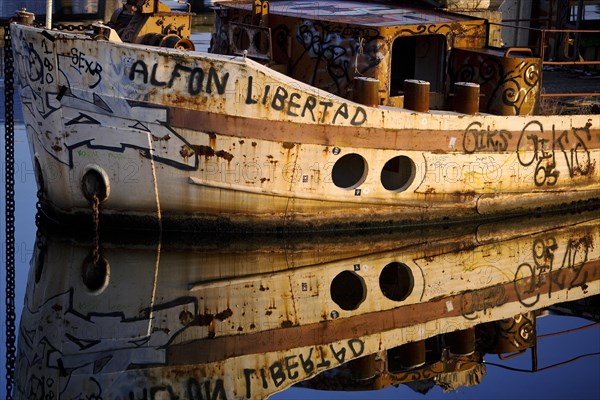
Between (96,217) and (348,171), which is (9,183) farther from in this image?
(348,171)

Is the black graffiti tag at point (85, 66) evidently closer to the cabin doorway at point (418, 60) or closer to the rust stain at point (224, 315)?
the rust stain at point (224, 315)

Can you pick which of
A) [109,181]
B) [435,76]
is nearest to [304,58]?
[435,76]

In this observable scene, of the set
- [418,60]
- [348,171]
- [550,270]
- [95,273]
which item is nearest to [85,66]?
[95,273]

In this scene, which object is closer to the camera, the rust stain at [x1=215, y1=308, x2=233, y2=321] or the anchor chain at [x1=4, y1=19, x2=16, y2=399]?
the rust stain at [x1=215, y1=308, x2=233, y2=321]

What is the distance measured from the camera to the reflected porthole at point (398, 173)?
1542 centimetres

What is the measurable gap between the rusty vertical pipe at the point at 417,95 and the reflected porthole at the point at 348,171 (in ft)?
2.73

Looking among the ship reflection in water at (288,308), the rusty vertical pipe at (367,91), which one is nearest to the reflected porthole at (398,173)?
the ship reflection in water at (288,308)

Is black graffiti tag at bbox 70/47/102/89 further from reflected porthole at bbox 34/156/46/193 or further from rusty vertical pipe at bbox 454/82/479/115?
rusty vertical pipe at bbox 454/82/479/115

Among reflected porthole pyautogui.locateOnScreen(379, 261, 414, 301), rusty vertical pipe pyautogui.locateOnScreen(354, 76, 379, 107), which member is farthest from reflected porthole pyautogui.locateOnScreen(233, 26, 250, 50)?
reflected porthole pyautogui.locateOnScreen(379, 261, 414, 301)

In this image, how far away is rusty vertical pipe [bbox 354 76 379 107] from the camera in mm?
14984

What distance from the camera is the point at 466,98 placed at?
15641 millimetres

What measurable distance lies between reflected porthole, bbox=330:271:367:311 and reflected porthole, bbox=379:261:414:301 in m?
0.23

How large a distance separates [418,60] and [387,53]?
3.87 ft

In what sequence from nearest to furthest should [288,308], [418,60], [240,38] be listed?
1. [288,308]
2. [240,38]
3. [418,60]
